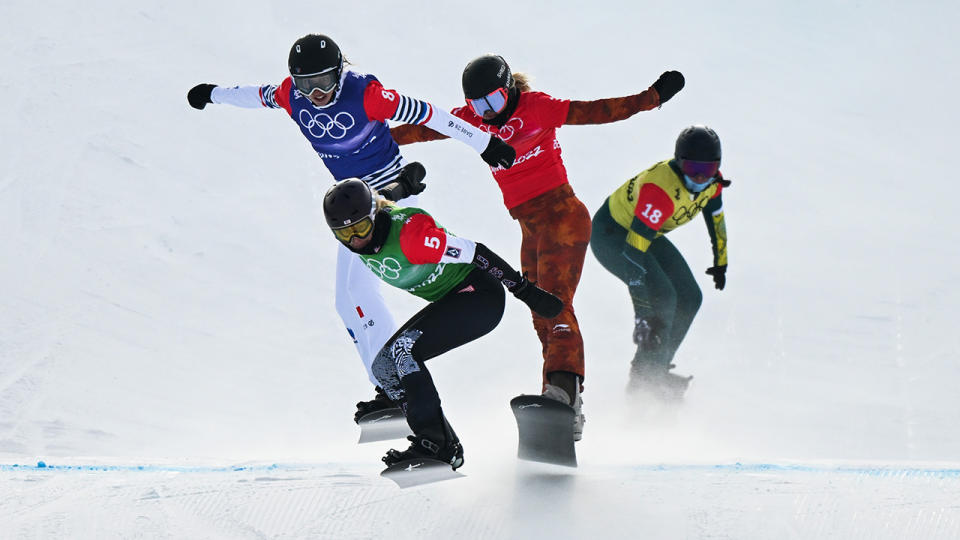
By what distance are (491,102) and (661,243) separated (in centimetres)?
212

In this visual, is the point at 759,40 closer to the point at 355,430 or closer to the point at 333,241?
the point at 333,241

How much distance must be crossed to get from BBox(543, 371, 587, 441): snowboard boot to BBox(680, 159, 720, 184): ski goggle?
6.16ft

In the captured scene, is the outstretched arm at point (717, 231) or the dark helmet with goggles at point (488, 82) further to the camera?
the outstretched arm at point (717, 231)

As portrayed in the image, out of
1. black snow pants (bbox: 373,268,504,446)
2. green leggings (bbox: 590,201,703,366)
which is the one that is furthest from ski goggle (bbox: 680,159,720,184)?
black snow pants (bbox: 373,268,504,446)

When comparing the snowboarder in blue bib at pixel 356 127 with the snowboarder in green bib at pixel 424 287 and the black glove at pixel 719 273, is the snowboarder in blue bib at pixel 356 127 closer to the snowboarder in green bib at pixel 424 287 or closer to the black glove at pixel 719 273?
the snowboarder in green bib at pixel 424 287

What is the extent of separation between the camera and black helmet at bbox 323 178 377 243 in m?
4.55

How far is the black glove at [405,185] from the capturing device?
17.6 ft

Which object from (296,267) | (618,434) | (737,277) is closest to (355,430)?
(618,434)

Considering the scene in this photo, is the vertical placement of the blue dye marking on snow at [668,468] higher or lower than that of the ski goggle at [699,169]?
lower

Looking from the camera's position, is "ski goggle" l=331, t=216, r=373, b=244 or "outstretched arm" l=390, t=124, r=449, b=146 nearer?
"ski goggle" l=331, t=216, r=373, b=244

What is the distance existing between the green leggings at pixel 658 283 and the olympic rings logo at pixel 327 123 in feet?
7.56

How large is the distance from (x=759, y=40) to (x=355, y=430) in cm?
1139

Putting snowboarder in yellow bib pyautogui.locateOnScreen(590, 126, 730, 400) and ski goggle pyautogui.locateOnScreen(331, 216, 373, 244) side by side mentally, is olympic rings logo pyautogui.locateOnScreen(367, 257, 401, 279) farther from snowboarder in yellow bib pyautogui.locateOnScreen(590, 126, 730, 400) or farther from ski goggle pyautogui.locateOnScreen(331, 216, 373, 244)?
snowboarder in yellow bib pyautogui.locateOnScreen(590, 126, 730, 400)

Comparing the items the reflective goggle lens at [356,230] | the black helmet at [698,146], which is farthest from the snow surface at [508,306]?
the black helmet at [698,146]
